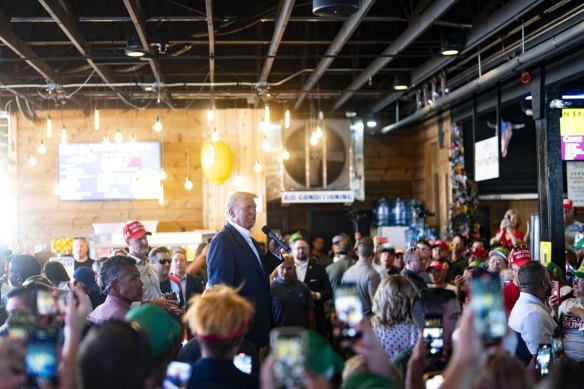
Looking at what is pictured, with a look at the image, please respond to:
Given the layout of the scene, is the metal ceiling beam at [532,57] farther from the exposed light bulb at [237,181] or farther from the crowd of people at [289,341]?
the exposed light bulb at [237,181]

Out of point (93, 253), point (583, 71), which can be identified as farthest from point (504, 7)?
point (93, 253)

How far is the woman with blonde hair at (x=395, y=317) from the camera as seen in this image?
3.88 meters

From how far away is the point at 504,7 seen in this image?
795 cm

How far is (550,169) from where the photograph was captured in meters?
8.98

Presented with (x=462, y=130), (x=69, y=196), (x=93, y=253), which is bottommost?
(x=93, y=253)

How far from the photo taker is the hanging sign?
11.1 m

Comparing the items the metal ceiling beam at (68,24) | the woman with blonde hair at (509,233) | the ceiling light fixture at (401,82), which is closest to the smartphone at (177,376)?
the metal ceiling beam at (68,24)

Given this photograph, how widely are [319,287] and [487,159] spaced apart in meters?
4.28

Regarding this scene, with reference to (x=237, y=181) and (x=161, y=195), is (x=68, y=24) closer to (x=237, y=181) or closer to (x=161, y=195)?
(x=237, y=181)

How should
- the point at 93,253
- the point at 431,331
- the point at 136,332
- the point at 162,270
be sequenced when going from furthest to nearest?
the point at 93,253 < the point at 162,270 < the point at 431,331 < the point at 136,332

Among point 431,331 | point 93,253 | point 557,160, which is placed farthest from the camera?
point 93,253

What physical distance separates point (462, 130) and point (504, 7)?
5.88 metres

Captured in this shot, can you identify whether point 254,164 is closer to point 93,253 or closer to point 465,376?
point 93,253

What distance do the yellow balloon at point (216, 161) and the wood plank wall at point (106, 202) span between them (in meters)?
0.92
